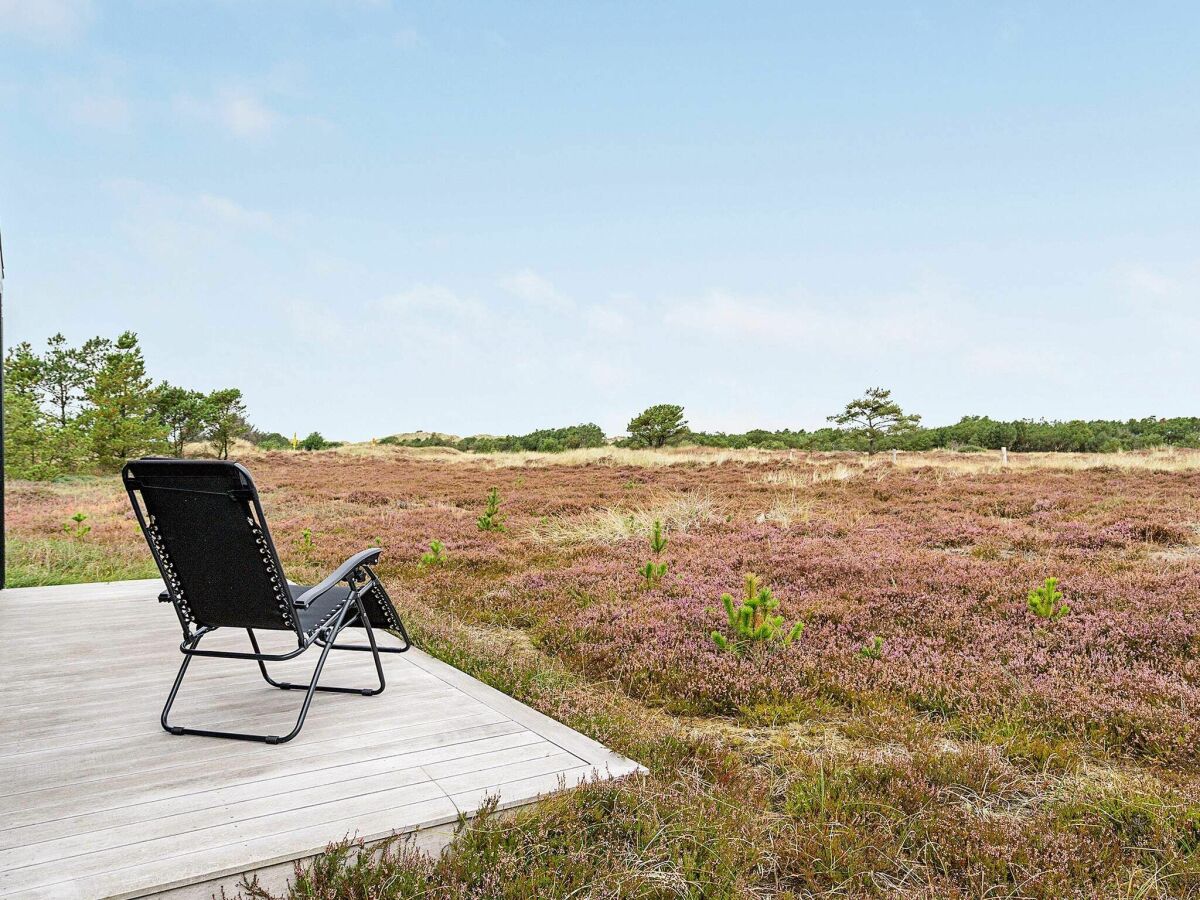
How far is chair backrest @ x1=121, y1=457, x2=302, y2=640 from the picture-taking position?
2.92 meters

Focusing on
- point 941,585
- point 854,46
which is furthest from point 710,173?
point 941,585

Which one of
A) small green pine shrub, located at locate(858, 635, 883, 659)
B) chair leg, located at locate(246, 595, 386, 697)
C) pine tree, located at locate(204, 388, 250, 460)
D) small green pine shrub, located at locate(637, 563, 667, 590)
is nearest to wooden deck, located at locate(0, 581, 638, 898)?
chair leg, located at locate(246, 595, 386, 697)

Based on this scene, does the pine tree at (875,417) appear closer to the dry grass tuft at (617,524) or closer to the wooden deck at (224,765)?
the dry grass tuft at (617,524)

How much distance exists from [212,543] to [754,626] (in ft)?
12.8

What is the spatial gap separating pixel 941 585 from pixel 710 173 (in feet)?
126

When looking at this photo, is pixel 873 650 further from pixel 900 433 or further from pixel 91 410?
pixel 900 433

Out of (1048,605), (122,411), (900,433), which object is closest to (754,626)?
(1048,605)

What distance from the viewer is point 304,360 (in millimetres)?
38500

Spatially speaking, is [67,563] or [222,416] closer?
[67,563]

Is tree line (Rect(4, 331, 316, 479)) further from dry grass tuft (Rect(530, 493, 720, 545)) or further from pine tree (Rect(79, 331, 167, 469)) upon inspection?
dry grass tuft (Rect(530, 493, 720, 545))

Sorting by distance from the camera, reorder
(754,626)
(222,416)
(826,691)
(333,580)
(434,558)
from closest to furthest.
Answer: (333,580), (826,691), (754,626), (434,558), (222,416)

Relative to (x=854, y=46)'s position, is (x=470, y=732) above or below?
below

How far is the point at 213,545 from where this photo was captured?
3074 mm

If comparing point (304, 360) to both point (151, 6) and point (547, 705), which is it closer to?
point (151, 6)
